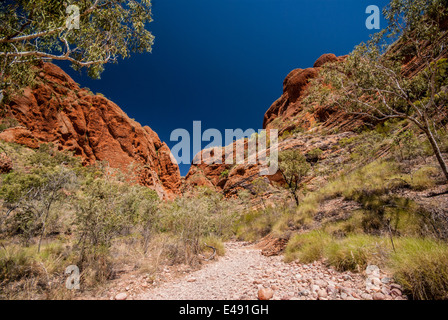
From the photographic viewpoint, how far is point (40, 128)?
25109 millimetres

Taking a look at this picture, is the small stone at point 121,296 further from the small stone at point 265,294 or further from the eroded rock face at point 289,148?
the eroded rock face at point 289,148

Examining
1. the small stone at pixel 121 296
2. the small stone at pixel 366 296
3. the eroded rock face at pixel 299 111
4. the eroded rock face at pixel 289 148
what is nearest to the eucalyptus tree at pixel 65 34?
the small stone at pixel 121 296

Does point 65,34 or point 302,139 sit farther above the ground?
point 302,139

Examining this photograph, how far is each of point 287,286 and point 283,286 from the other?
0.22 feet

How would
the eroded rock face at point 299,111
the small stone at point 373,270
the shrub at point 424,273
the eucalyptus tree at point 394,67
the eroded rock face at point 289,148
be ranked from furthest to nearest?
the eroded rock face at point 299,111 → the eroded rock face at point 289,148 → the eucalyptus tree at point 394,67 → the small stone at point 373,270 → the shrub at point 424,273

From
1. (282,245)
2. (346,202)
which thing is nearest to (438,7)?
(346,202)

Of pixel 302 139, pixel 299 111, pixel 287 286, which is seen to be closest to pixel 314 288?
pixel 287 286

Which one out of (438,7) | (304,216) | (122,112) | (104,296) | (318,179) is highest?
(122,112)

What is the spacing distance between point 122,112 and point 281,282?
38662 millimetres

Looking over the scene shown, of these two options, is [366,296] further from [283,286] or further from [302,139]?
[302,139]

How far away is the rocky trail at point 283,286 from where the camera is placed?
2593mm

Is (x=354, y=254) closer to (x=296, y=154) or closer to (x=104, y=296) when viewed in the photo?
(x=104, y=296)

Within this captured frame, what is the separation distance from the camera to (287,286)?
124 inches
